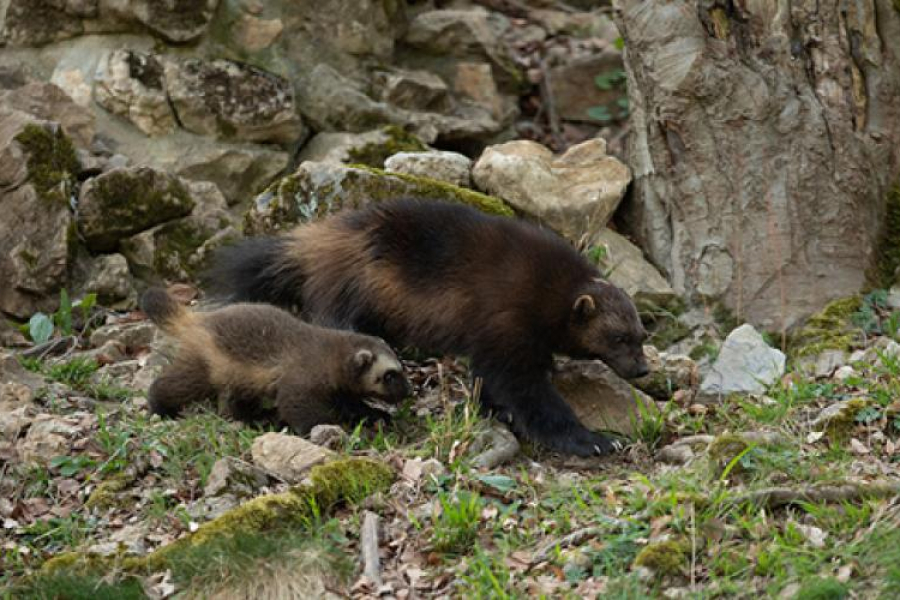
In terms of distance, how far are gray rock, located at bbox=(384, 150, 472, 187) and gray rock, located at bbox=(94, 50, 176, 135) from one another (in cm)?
213

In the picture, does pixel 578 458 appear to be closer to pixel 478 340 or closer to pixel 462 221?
pixel 478 340

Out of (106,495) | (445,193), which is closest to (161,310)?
(106,495)

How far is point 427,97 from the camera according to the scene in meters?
12.0

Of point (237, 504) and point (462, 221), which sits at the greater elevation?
point (462, 221)

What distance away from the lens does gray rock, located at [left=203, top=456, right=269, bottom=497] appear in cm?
661

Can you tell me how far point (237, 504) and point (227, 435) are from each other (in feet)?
2.61

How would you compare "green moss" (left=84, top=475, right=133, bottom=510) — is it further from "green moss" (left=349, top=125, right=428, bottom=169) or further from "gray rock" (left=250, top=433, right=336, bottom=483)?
"green moss" (left=349, top=125, right=428, bottom=169)

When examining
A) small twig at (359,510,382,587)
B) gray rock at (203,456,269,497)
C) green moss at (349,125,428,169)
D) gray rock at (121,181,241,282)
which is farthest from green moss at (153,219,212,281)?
small twig at (359,510,382,587)

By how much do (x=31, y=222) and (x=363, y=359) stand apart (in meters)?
3.36

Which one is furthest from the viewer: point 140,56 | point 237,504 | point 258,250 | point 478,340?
point 140,56

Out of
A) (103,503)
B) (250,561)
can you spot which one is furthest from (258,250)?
(250,561)

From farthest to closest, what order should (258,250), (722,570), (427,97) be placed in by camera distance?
(427,97)
(258,250)
(722,570)

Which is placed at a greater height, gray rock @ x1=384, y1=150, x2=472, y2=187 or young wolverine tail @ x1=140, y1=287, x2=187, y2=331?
gray rock @ x1=384, y1=150, x2=472, y2=187

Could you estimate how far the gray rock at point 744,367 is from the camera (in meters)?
8.09
